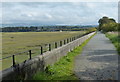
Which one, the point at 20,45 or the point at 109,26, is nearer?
the point at 20,45

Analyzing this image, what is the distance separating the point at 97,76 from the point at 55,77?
1.58 metres

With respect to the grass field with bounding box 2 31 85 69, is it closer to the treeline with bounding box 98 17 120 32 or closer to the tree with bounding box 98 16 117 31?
the treeline with bounding box 98 17 120 32

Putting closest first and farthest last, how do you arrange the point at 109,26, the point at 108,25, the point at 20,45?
1. the point at 20,45
2. the point at 109,26
3. the point at 108,25

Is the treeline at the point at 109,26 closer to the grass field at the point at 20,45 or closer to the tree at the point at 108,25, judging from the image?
the tree at the point at 108,25

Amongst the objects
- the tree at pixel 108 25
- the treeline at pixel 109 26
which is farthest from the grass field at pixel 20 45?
the tree at pixel 108 25

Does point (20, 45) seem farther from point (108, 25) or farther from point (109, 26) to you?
point (108, 25)

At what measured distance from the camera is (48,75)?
7.56 m

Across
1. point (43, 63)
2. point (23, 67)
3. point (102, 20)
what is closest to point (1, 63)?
point (43, 63)

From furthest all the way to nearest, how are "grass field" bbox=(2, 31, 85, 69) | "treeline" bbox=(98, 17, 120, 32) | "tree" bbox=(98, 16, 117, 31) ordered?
1. "tree" bbox=(98, 16, 117, 31)
2. "treeline" bbox=(98, 17, 120, 32)
3. "grass field" bbox=(2, 31, 85, 69)

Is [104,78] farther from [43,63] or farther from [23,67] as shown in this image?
[23,67]

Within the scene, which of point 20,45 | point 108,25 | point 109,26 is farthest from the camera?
point 108,25

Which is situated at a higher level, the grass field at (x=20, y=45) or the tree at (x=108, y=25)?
the tree at (x=108, y=25)

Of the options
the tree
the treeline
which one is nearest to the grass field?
the treeline

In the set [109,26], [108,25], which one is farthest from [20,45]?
[108,25]
